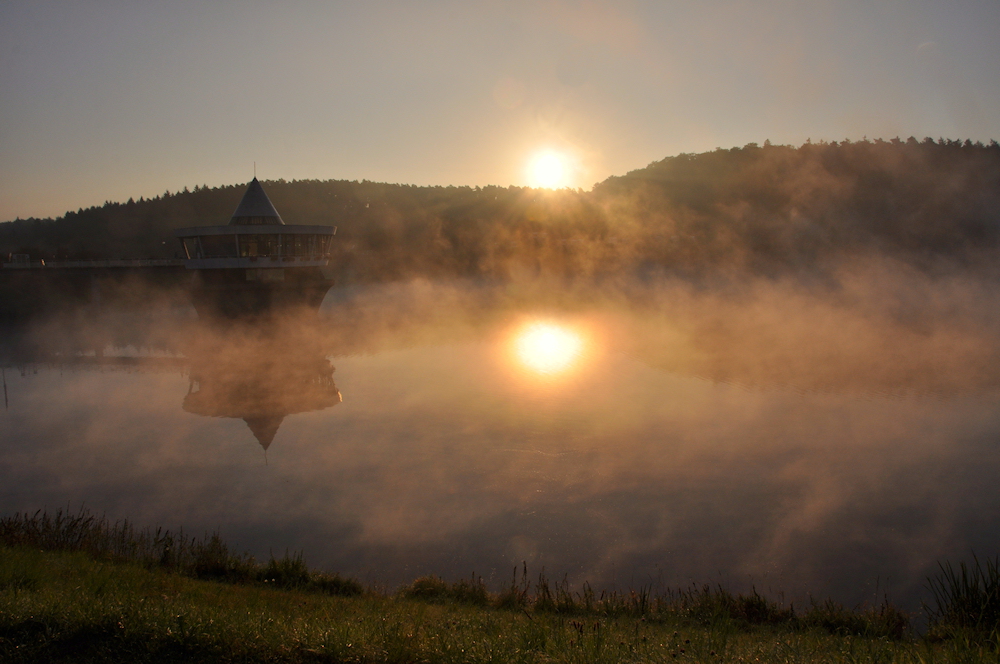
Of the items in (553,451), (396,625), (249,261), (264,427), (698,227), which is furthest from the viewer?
(698,227)

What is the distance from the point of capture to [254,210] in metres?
52.9

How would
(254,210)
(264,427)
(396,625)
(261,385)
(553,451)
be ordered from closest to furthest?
(396,625) → (553,451) → (264,427) → (261,385) → (254,210)

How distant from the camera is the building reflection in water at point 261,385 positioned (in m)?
26.1

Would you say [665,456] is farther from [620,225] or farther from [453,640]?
[620,225]

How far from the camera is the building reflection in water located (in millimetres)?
26142

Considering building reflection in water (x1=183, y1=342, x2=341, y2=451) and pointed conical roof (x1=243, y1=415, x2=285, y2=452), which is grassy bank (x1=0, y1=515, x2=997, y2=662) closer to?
pointed conical roof (x1=243, y1=415, x2=285, y2=452)

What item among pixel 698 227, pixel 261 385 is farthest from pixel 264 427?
pixel 698 227

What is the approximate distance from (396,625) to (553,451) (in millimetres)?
13275

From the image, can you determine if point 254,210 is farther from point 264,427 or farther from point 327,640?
point 327,640

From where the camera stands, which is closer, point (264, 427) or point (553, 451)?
point (553, 451)

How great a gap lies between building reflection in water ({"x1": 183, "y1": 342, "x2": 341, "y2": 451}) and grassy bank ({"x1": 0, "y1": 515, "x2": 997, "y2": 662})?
12865mm

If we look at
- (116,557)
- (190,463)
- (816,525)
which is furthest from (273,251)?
(816,525)

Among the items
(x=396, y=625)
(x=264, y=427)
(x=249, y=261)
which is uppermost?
(x=249, y=261)

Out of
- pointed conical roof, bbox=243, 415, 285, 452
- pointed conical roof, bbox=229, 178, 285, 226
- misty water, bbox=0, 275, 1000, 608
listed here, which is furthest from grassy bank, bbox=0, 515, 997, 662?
pointed conical roof, bbox=229, 178, 285, 226
